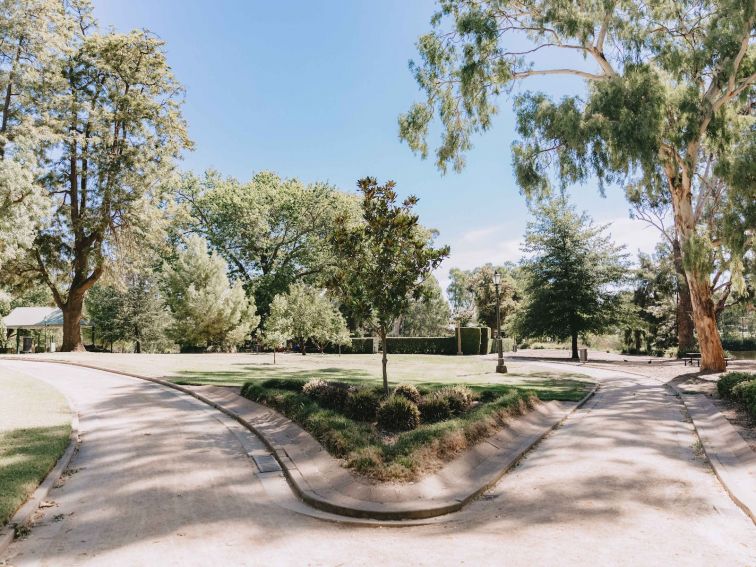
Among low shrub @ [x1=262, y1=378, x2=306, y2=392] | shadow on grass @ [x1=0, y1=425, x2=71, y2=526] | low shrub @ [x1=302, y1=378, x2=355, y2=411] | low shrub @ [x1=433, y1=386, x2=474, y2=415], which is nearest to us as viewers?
shadow on grass @ [x1=0, y1=425, x2=71, y2=526]

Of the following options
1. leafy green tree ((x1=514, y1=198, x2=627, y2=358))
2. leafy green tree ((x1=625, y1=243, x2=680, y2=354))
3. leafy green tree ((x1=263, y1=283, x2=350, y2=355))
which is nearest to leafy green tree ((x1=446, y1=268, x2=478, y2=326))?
leafy green tree ((x1=625, y1=243, x2=680, y2=354))

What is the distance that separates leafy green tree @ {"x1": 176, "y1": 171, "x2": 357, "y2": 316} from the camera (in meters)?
44.4

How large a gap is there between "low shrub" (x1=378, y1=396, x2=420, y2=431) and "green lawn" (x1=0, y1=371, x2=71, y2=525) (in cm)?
526

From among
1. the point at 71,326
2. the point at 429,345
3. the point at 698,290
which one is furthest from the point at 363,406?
the point at 429,345

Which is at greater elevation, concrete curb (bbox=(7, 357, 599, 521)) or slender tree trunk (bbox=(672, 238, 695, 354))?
slender tree trunk (bbox=(672, 238, 695, 354))

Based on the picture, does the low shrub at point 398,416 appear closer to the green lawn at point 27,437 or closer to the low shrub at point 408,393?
the low shrub at point 408,393

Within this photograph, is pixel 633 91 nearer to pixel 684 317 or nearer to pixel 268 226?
pixel 684 317

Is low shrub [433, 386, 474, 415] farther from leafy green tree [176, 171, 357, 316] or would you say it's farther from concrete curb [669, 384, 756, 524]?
leafy green tree [176, 171, 357, 316]

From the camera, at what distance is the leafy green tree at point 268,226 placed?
4441cm

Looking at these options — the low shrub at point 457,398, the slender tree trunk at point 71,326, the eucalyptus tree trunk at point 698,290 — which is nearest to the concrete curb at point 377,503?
the low shrub at point 457,398

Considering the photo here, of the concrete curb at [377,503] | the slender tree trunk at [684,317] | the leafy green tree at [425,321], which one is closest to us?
the concrete curb at [377,503]

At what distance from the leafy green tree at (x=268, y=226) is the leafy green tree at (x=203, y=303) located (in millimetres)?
6038

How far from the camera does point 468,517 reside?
5676mm

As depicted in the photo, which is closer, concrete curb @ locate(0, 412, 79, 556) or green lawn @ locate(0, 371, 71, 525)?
concrete curb @ locate(0, 412, 79, 556)
